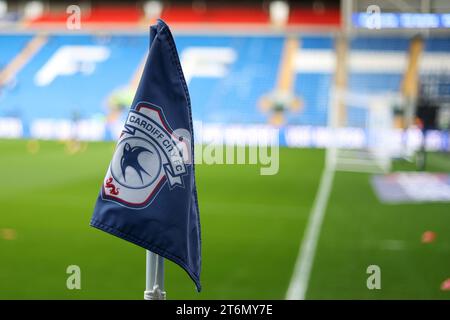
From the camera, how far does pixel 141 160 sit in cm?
175

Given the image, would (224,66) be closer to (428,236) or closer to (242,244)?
(428,236)

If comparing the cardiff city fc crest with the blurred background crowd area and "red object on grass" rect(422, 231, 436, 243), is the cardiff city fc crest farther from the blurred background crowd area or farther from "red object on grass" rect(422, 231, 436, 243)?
the blurred background crowd area

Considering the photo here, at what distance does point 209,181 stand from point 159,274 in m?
7.71

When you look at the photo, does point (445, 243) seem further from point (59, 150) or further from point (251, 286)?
point (59, 150)

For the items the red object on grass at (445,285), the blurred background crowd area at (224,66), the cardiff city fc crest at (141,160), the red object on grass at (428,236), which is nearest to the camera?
the cardiff city fc crest at (141,160)

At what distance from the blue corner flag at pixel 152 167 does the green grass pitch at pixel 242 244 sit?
2272 mm

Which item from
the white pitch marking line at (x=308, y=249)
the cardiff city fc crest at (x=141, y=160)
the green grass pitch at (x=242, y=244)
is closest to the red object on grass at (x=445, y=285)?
the green grass pitch at (x=242, y=244)

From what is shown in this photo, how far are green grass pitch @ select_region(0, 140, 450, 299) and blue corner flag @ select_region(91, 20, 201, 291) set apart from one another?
7.45 feet

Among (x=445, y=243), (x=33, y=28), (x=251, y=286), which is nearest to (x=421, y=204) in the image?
(x=445, y=243)

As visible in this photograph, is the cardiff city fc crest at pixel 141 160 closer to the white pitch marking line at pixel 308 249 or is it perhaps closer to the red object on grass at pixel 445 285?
the white pitch marking line at pixel 308 249

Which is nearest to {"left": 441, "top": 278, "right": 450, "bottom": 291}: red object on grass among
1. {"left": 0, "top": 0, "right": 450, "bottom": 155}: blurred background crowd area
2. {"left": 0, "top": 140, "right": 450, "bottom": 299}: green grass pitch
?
{"left": 0, "top": 140, "right": 450, "bottom": 299}: green grass pitch

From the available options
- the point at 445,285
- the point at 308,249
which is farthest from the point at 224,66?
the point at 445,285

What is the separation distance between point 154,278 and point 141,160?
0.35 meters

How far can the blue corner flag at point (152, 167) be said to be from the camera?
1.75 m
